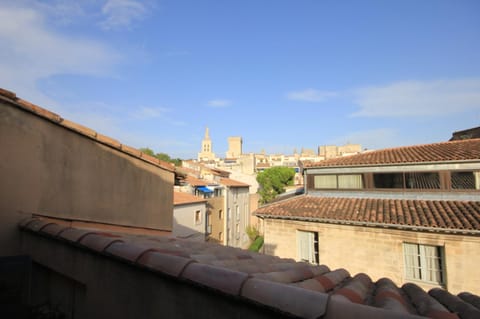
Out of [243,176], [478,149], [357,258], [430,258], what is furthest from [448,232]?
[243,176]

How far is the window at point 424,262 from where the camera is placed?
888 cm

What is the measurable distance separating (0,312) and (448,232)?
36.9 feet

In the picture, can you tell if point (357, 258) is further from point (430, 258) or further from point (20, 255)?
point (20, 255)

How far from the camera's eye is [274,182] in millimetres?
36312

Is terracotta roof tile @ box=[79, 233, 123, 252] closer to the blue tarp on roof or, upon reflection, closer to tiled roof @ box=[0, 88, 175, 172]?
tiled roof @ box=[0, 88, 175, 172]

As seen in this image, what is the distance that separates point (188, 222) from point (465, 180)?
17985 millimetres

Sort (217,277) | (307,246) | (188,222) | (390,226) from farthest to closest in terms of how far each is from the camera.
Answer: (188,222) < (307,246) < (390,226) < (217,277)

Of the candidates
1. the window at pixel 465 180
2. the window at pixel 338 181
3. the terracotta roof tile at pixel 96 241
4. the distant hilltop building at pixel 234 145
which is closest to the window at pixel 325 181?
the window at pixel 338 181

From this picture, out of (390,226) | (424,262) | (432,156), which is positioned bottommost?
(424,262)

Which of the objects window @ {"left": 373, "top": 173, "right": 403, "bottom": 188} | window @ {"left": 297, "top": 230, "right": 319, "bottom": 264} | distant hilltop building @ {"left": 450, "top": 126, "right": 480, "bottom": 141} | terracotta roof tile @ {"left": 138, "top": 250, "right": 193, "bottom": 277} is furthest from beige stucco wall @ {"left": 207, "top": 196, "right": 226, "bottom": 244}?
distant hilltop building @ {"left": 450, "top": 126, "right": 480, "bottom": 141}

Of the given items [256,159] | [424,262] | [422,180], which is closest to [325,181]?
[422,180]

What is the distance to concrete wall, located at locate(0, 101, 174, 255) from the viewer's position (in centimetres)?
356

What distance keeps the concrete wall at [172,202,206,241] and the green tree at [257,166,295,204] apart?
1476 cm

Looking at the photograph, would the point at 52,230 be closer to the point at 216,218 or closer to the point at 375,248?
the point at 375,248
